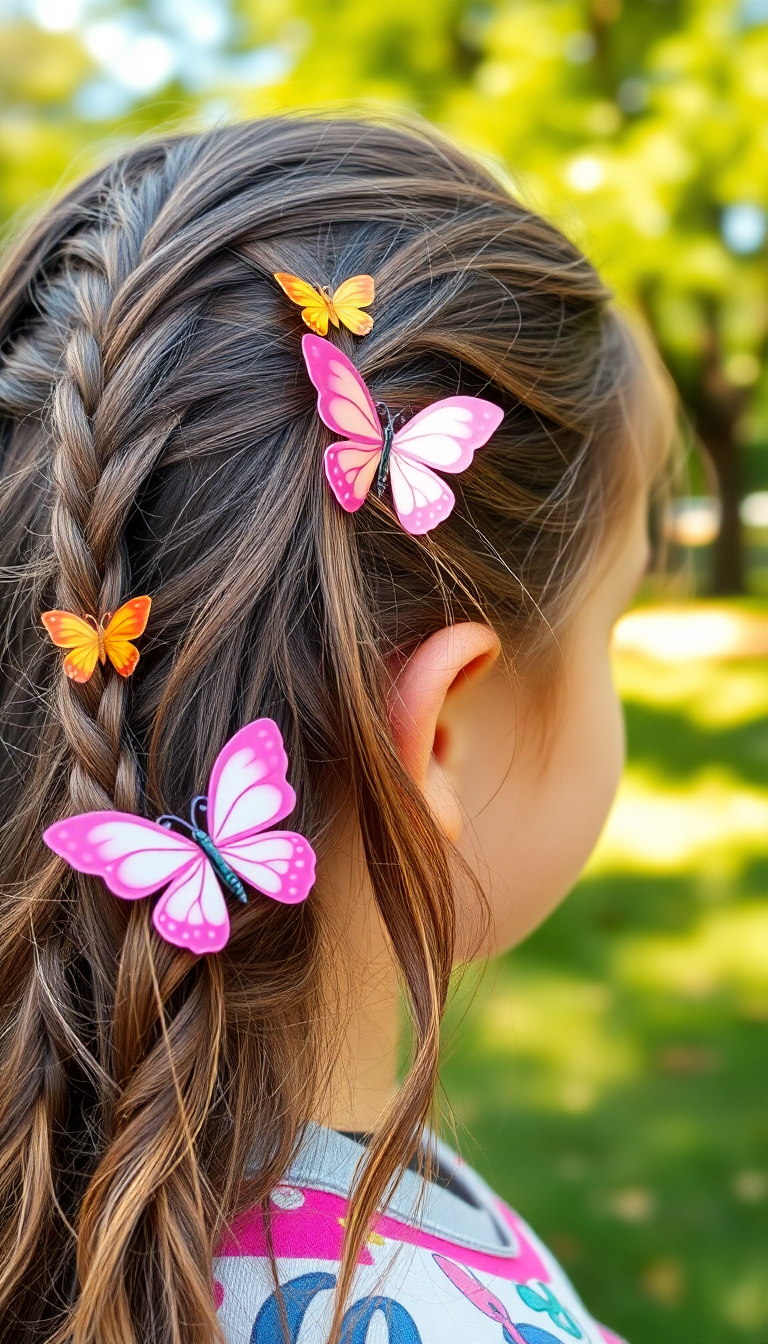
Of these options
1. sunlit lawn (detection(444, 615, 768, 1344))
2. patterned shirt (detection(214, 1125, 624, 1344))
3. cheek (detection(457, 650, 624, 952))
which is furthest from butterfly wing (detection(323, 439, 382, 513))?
sunlit lawn (detection(444, 615, 768, 1344))

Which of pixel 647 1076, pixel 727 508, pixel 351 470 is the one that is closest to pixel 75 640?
pixel 351 470

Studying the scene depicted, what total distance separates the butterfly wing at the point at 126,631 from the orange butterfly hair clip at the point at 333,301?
10.6 inches

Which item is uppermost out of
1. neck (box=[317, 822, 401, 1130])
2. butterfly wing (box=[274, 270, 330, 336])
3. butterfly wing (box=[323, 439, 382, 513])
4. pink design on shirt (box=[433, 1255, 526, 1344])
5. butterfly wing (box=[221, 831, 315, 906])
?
butterfly wing (box=[274, 270, 330, 336])

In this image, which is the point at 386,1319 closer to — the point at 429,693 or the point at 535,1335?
the point at 535,1335

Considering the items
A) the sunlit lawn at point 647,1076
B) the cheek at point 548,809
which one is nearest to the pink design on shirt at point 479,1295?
the cheek at point 548,809

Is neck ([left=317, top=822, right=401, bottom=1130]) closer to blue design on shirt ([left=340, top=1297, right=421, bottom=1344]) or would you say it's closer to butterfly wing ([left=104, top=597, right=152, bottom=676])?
blue design on shirt ([left=340, top=1297, right=421, bottom=1344])

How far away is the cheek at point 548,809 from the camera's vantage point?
1.14 m

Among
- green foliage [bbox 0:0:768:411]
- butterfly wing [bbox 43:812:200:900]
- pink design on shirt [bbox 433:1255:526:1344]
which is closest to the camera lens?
butterfly wing [bbox 43:812:200:900]

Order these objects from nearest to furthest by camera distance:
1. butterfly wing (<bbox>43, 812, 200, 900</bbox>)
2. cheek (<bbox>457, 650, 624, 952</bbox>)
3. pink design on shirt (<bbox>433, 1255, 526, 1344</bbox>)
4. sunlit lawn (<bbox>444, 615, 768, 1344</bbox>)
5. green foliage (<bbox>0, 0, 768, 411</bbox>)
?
1. butterfly wing (<bbox>43, 812, 200, 900</bbox>)
2. pink design on shirt (<bbox>433, 1255, 526, 1344</bbox>)
3. cheek (<bbox>457, 650, 624, 952</bbox>)
4. sunlit lawn (<bbox>444, 615, 768, 1344</bbox>)
5. green foliage (<bbox>0, 0, 768, 411</bbox>)

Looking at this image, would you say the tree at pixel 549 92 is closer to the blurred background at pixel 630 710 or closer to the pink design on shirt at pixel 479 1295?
the blurred background at pixel 630 710

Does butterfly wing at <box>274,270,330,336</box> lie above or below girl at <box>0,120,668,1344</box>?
above

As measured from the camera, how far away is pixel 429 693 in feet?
3.13

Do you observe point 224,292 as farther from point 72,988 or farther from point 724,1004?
point 724,1004

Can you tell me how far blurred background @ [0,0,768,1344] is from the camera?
2.29 metres
